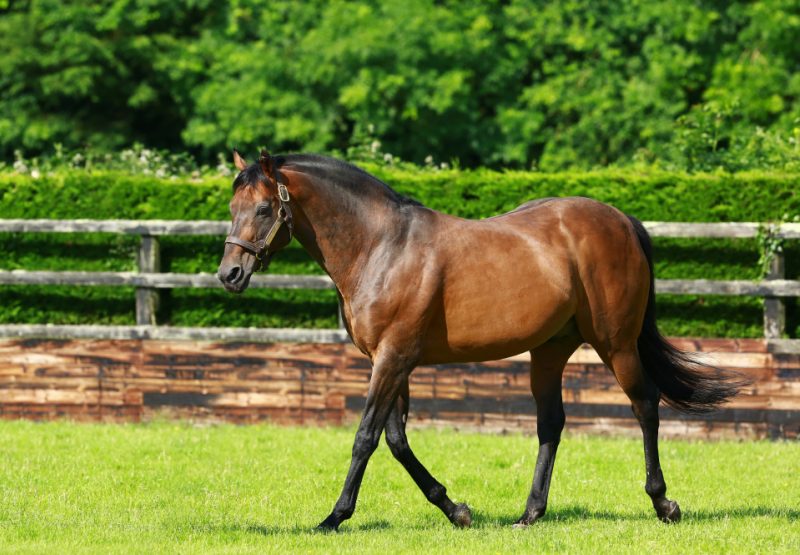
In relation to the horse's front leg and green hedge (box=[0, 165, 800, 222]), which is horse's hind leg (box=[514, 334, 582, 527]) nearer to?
the horse's front leg

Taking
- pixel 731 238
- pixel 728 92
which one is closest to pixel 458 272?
pixel 731 238

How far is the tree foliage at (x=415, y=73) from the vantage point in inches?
766

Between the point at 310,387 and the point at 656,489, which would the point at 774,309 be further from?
the point at 310,387

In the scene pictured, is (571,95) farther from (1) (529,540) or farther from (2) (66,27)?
(1) (529,540)

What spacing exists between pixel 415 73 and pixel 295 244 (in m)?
8.94

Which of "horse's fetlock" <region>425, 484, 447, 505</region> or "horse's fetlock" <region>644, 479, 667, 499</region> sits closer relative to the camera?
"horse's fetlock" <region>425, 484, 447, 505</region>

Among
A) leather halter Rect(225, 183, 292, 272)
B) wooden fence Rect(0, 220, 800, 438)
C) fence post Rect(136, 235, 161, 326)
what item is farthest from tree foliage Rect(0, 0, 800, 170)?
leather halter Rect(225, 183, 292, 272)

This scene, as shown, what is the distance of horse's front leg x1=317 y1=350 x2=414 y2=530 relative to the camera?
6.83 meters

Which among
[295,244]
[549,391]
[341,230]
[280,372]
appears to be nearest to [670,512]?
[549,391]

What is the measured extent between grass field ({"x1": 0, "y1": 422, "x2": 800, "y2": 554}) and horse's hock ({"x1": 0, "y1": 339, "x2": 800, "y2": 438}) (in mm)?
249

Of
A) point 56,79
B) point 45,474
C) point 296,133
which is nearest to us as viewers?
point 45,474

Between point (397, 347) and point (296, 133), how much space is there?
45.0ft

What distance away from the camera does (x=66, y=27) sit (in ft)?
72.4

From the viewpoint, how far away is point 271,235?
682cm
